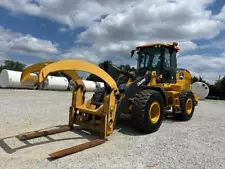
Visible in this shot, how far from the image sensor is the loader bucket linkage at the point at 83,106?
4.94m

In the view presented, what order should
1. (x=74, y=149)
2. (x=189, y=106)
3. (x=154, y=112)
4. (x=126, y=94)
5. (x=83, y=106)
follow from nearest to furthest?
(x=74, y=149), (x=126, y=94), (x=83, y=106), (x=154, y=112), (x=189, y=106)

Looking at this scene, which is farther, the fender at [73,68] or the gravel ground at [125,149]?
the fender at [73,68]

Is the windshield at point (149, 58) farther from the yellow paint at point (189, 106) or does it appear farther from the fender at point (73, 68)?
the fender at point (73, 68)

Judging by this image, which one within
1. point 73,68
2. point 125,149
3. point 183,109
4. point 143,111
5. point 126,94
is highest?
point 73,68

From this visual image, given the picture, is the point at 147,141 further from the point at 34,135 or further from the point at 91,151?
the point at 34,135

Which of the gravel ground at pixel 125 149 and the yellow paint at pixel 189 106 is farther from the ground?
the yellow paint at pixel 189 106

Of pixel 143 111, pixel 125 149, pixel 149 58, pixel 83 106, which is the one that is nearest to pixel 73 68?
pixel 83 106

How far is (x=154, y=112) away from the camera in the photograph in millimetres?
7062

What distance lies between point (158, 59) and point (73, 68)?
13.5 feet

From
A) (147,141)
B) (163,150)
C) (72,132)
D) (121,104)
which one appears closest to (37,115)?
(72,132)

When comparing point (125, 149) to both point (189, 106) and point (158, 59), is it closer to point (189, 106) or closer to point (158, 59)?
point (158, 59)

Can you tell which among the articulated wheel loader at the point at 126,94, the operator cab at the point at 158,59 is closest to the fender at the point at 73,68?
the articulated wheel loader at the point at 126,94

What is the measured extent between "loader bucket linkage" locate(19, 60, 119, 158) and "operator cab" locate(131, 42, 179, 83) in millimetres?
2700

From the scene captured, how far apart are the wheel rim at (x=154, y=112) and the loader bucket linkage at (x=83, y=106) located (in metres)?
1.31
